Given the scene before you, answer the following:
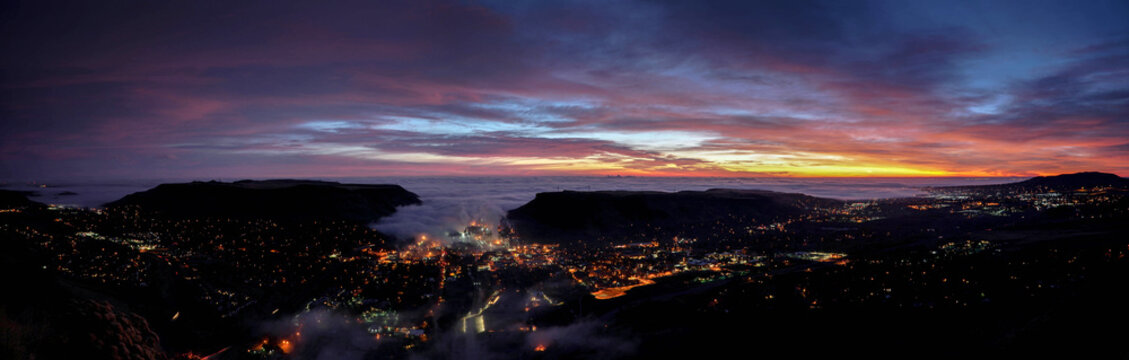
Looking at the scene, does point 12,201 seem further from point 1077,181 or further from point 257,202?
point 1077,181

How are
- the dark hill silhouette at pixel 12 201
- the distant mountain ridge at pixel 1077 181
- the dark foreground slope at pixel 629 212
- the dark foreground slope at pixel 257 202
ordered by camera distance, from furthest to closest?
the distant mountain ridge at pixel 1077 181 → the dark foreground slope at pixel 257 202 → the dark foreground slope at pixel 629 212 → the dark hill silhouette at pixel 12 201

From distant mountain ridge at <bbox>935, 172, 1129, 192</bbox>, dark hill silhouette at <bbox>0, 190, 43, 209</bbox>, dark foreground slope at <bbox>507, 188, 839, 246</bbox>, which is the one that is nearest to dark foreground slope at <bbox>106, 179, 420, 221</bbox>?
dark hill silhouette at <bbox>0, 190, 43, 209</bbox>

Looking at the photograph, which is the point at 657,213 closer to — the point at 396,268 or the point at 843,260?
the point at 843,260

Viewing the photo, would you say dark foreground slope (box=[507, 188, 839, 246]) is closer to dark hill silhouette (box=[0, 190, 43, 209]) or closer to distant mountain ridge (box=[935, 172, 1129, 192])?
dark hill silhouette (box=[0, 190, 43, 209])

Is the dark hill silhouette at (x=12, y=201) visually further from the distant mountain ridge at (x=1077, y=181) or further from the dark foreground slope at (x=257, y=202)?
the distant mountain ridge at (x=1077, y=181)

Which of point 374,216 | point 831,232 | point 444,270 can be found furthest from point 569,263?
point 374,216

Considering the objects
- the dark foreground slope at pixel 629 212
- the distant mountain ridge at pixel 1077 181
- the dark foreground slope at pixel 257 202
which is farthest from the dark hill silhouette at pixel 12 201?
the distant mountain ridge at pixel 1077 181
